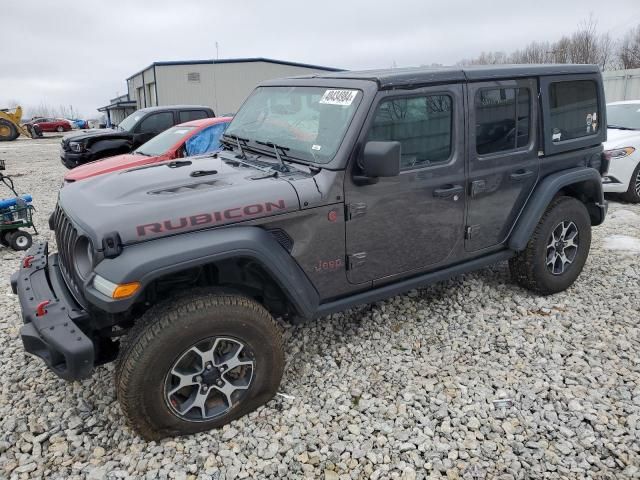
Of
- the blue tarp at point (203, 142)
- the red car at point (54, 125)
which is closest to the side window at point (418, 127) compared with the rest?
the blue tarp at point (203, 142)

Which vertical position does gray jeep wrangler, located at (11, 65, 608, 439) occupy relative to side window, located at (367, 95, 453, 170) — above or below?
below

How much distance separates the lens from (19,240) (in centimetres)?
616

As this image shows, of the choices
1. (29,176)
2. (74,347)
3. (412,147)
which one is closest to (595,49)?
(29,176)

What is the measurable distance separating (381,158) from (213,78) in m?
29.3

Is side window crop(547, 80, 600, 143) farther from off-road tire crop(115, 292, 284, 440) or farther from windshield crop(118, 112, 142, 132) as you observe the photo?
windshield crop(118, 112, 142, 132)

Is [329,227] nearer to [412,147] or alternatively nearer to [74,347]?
[412,147]

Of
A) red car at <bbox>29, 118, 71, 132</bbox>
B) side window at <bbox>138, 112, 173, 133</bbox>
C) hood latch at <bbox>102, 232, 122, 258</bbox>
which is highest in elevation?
red car at <bbox>29, 118, 71, 132</bbox>

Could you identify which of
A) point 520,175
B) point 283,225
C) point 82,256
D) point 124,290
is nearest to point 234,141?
point 283,225

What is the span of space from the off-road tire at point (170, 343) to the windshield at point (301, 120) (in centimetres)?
109

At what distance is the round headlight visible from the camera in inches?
109

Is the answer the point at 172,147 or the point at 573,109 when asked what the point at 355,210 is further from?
the point at 172,147

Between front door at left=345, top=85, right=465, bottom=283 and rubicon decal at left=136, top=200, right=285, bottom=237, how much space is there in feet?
1.80

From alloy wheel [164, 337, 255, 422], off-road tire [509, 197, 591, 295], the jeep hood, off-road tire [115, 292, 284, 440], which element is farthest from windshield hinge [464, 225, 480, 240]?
alloy wheel [164, 337, 255, 422]

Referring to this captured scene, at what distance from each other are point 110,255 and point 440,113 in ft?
7.76
